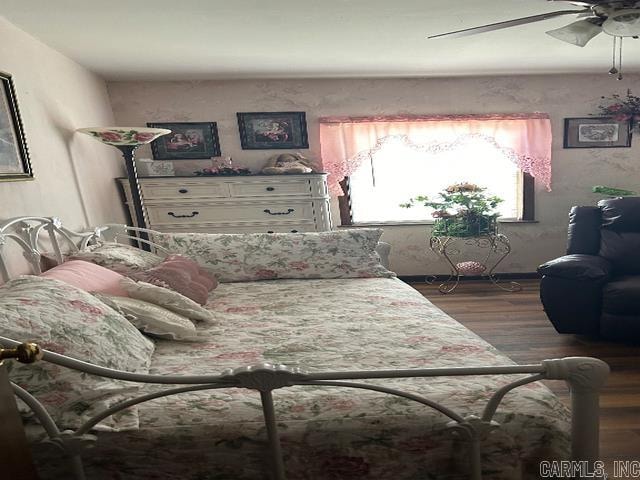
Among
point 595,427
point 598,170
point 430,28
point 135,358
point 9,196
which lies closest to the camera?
point 595,427

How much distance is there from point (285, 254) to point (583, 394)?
63.5 inches

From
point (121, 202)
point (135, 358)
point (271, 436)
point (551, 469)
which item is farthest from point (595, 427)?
point (121, 202)

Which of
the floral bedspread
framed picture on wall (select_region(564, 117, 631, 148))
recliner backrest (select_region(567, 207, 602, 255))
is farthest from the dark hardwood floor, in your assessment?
framed picture on wall (select_region(564, 117, 631, 148))

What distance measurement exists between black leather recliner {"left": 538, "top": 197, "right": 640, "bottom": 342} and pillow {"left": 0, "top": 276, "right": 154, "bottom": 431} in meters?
2.45

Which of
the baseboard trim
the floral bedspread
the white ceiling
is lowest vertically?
the baseboard trim

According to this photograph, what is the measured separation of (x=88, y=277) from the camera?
4.60ft

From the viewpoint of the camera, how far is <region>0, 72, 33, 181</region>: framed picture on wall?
1697mm

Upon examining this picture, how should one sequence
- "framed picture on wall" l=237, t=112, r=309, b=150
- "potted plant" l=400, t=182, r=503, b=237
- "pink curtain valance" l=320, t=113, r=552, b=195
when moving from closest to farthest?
"potted plant" l=400, t=182, r=503, b=237 → "framed picture on wall" l=237, t=112, r=309, b=150 → "pink curtain valance" l=320, t=113, r=552, b=195

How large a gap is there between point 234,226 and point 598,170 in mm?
3776

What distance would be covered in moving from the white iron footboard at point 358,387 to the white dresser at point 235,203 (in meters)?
2.31

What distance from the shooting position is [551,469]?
816 mm

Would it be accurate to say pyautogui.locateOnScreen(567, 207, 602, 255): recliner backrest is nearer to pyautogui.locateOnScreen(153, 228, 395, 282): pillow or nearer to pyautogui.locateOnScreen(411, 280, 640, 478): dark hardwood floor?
pyautogui.locateOnScreen(411, 280, 640, 478): dark hardwood floor

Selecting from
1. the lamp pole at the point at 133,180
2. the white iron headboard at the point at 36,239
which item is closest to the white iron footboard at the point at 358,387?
the white iron headboard at the point at 36,239

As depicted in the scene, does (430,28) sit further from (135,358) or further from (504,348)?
(135,358)
